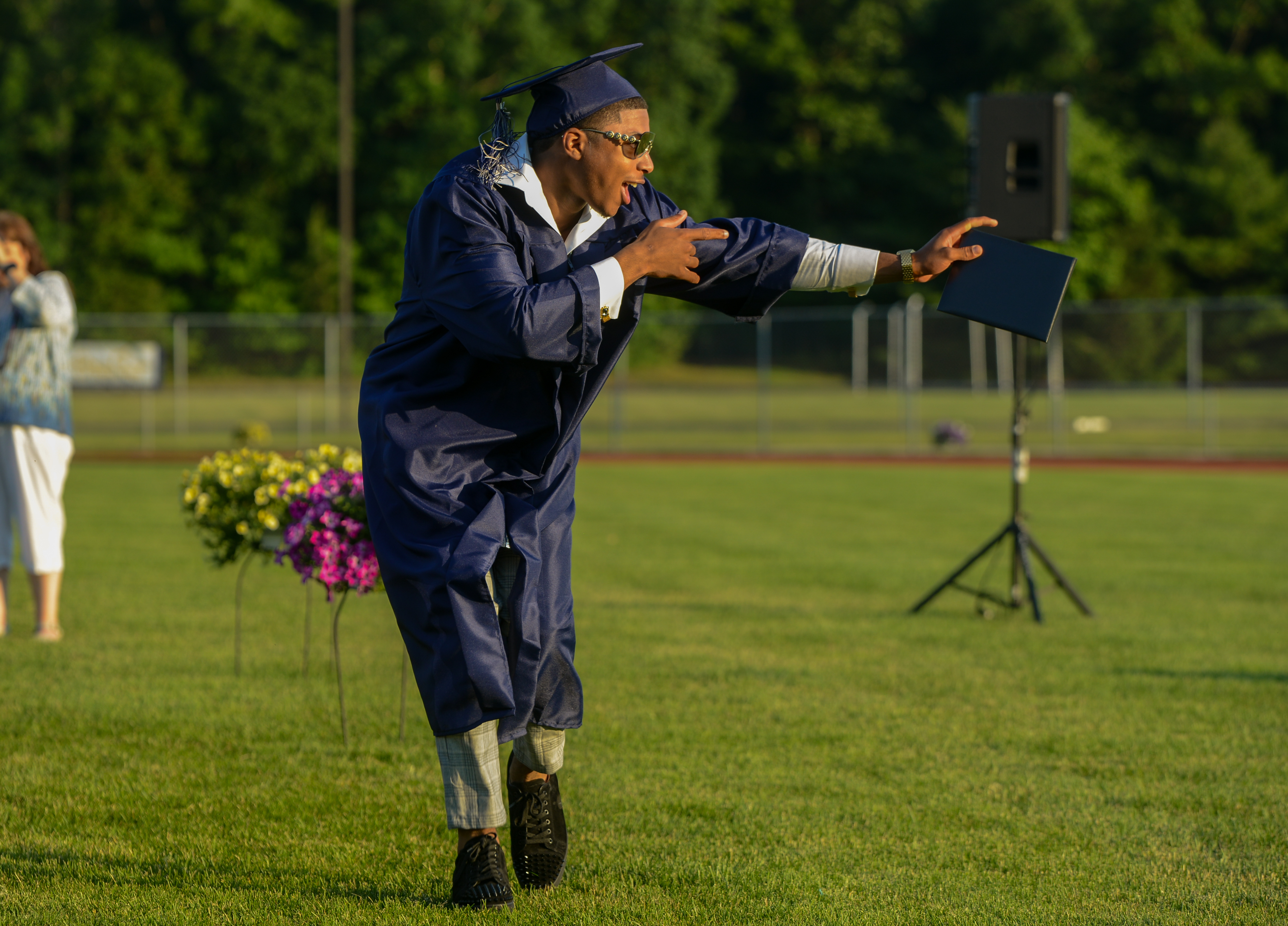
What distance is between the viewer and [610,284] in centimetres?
312

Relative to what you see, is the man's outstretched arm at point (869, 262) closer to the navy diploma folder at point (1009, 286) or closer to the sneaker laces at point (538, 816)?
the navy diploma folder at point (1009, 286)

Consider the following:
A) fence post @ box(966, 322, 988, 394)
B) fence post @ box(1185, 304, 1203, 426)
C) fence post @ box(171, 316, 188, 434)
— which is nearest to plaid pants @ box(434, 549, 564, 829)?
fence post @ box(1185, 304, 1203, 426)

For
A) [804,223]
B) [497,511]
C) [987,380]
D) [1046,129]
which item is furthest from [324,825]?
[804,223]

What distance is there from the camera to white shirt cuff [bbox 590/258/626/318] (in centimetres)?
310

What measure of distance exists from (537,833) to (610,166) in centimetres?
175

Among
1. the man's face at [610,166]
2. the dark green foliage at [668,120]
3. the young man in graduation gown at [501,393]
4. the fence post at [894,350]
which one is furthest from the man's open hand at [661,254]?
the dark green foliage at [668,120]

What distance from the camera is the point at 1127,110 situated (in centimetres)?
5225

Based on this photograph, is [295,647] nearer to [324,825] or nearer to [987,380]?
[324,825]

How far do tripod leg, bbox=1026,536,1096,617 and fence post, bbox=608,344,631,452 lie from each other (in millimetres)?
18151

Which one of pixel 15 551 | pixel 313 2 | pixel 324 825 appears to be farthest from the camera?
pixel 313 2

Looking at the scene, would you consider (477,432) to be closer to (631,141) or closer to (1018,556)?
(631,141)

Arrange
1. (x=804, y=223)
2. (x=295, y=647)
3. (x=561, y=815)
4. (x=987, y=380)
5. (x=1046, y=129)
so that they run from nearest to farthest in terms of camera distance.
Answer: (x=561, y=815)
(x=295, y=647)
(x=1046, y=129)
(x=987, y=380)
(x=804, y=223)

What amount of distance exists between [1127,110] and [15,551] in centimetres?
4920

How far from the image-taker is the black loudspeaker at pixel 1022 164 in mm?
8203
